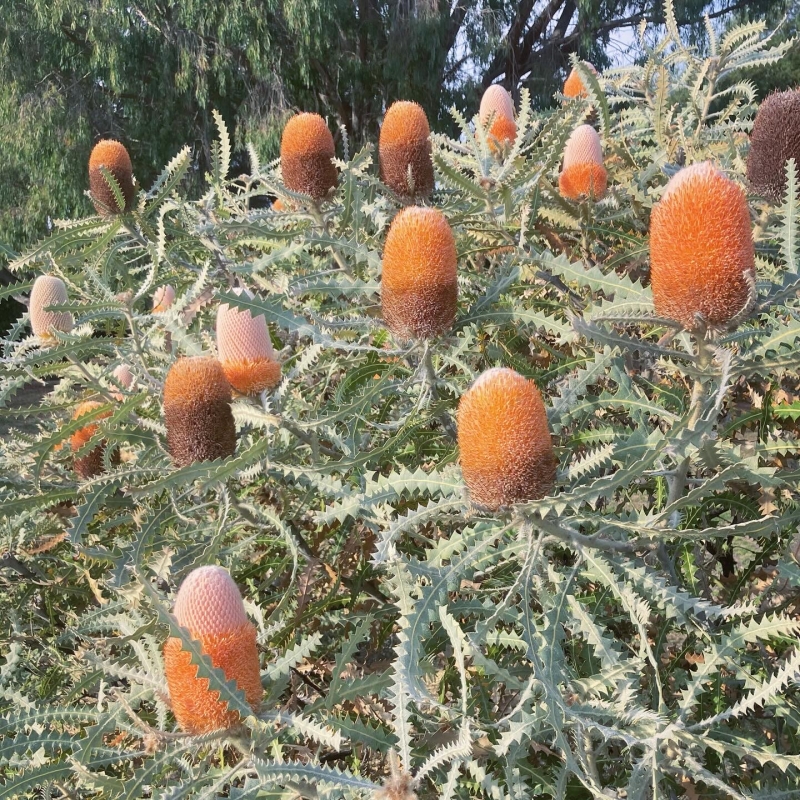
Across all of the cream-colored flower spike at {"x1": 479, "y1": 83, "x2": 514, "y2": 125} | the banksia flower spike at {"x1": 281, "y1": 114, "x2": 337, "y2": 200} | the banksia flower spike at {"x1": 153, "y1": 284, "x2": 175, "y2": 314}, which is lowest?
the banksia flower spike at {"x1": 153, "y1": 284, "x2": 175, "y2": 314}

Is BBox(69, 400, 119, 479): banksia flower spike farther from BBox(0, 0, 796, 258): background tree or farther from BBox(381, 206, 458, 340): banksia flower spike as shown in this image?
BBox(0, 0, 796, 258): background tree

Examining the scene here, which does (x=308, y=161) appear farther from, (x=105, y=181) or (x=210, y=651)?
(x=210, y=651)

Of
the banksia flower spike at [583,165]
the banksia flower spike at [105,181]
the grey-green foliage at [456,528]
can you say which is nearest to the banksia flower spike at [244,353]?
the grey-green foliage at [456,528]

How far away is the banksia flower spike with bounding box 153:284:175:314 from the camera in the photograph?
261 centimetres

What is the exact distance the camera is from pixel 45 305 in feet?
7.39

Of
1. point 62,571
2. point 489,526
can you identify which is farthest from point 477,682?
point 62,571

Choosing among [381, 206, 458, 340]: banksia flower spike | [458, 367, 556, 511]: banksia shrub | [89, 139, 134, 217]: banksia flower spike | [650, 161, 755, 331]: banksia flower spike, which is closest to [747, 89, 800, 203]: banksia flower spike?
[650, 161, 755, 331]: banksia flower spike

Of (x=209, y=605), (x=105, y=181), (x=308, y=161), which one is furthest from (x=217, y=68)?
(x=209, y=605)

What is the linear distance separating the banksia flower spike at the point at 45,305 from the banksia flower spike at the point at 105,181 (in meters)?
0.48

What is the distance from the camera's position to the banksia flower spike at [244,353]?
1.85 metres

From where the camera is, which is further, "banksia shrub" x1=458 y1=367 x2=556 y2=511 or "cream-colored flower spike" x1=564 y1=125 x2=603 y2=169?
"cream-colored flower spike" x1=564 y1=125 x2=603 y2=169

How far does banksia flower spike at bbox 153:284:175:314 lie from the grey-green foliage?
0.10 m

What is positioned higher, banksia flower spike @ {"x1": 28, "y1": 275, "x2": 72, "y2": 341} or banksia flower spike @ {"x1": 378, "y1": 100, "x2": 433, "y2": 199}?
banksia flower spike @ {"x1": 378, "y1": 100, "x2": 433, "y2": 199}

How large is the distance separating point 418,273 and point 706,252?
1.71ft
